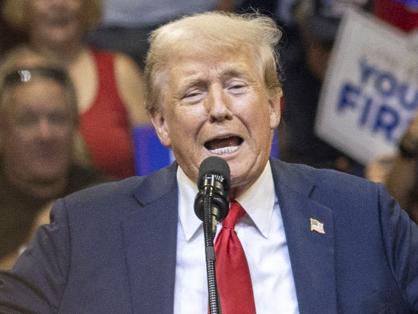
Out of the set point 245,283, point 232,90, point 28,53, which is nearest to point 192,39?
point 232,90

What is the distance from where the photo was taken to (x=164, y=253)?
2447mm

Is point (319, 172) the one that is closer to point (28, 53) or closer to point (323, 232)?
point (323, 232)

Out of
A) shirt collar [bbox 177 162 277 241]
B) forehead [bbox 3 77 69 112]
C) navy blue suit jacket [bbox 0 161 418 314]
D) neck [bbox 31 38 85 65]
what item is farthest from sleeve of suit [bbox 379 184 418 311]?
neck [bbox 31 38 85 65]

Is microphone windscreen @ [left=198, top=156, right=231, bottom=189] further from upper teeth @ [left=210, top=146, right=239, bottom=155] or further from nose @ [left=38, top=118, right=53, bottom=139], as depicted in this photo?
nose @ [left=38, top=118, right=53, bottom=139]

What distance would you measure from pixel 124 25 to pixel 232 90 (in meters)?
2.17

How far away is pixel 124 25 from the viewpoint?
15.1 feet

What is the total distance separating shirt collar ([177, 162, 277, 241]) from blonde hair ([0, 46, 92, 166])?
1402mm

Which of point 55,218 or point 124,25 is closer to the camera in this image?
point 55,218

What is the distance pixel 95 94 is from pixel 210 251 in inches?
86.2

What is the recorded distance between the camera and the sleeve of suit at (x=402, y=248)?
8.04 ft

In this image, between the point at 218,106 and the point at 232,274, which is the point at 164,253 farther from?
the point at 218,106

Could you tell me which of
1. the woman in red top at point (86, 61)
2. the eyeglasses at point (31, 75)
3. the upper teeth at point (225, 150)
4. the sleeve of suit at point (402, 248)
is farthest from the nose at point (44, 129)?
Result: the sleeve of suit at point (402, 248)

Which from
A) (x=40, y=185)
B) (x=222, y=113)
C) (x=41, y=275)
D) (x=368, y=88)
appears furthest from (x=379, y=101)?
(x=41, y=275)

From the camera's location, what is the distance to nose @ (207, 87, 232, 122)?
2434 millimetres
